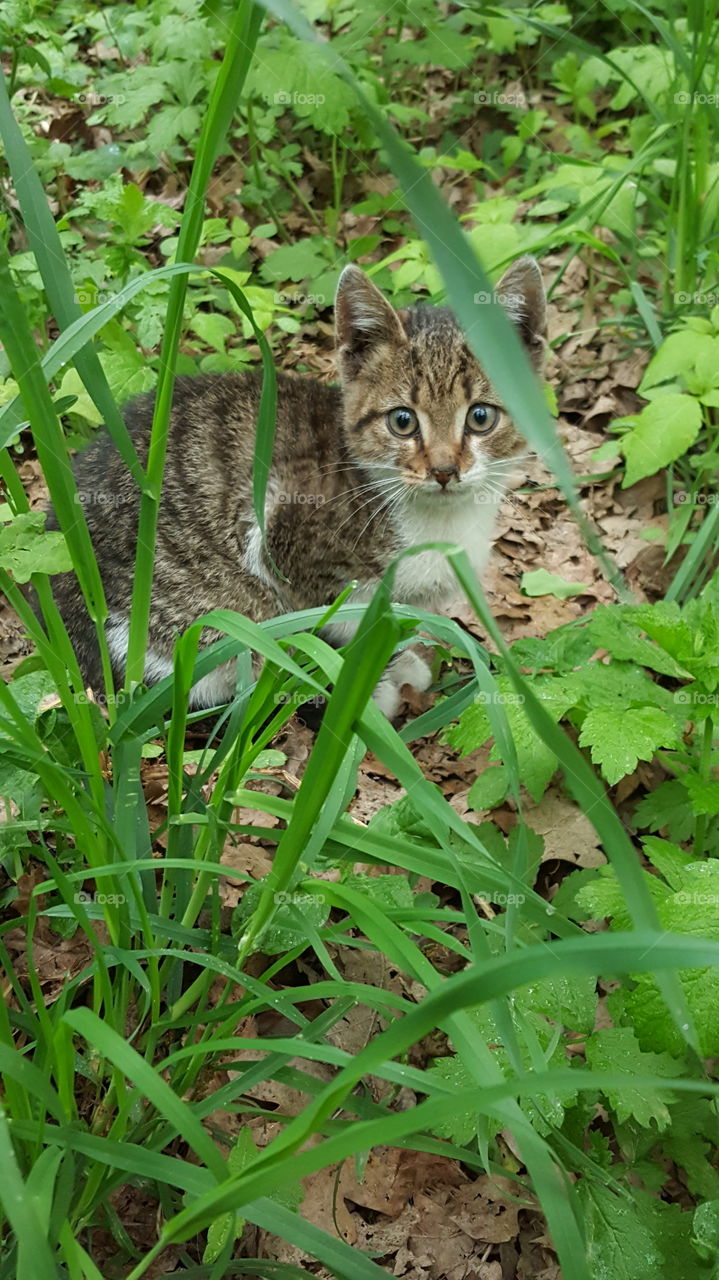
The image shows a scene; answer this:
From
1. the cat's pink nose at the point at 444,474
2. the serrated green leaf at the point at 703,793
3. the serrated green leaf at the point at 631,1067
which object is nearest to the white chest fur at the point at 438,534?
the cat's pink nose at the point at 444,474

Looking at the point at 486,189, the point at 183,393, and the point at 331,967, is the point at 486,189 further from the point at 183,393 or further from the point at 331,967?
the point at 331,967

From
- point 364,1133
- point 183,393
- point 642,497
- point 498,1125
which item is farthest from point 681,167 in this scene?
point 364,1133

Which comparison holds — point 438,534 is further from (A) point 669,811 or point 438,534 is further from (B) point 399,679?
(A) point 669,811

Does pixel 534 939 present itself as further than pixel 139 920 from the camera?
Yes

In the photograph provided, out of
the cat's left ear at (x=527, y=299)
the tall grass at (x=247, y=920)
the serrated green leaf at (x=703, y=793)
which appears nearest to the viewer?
the tall grass at (x=247, y=920)

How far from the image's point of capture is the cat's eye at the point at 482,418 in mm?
2992

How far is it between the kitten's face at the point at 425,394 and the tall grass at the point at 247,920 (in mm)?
1174

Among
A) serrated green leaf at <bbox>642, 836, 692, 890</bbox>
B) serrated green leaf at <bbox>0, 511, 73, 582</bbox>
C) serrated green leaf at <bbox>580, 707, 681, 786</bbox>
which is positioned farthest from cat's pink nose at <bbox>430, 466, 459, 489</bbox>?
serrated green leaf at <bbox>0, 511, 73, 582</bbox>

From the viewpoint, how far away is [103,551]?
9.84 ft

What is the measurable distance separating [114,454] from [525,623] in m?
1.51

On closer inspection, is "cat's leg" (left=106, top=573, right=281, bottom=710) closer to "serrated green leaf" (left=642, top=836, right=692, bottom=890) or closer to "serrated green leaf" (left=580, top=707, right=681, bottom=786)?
"serrated green leaf" (left=580, top=707, right=681, bottom=786)

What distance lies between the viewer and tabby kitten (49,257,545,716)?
2.97 m

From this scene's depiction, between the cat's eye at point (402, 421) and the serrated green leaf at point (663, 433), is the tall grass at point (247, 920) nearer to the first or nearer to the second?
the cat's eye at point (402, 421)

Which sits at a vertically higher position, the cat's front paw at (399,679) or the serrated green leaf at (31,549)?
the serrated green leaf at (31,549)
